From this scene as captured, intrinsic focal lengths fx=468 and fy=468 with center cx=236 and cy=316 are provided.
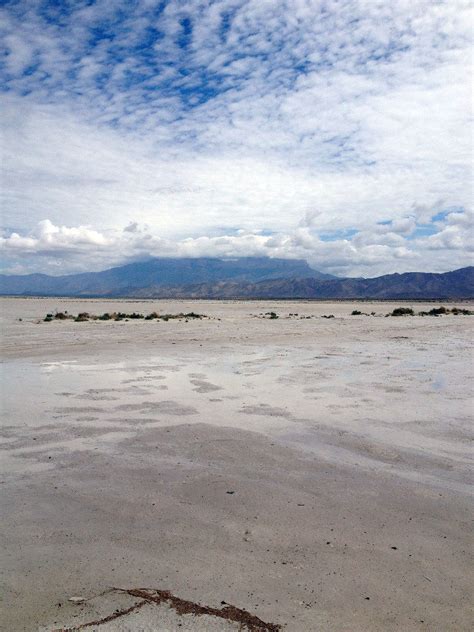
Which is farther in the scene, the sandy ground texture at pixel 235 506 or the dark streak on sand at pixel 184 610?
the sandy ground texture at pixel 235 506

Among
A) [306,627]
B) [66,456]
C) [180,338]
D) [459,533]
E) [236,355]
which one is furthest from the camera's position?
[180,338]

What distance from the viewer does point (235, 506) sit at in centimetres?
510

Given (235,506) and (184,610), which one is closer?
(184,610)

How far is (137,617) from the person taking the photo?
3.36m

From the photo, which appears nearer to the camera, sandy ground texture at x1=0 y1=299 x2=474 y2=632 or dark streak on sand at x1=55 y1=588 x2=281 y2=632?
dark streak on sand at x1=55 y1=588 x2=281 y2=632

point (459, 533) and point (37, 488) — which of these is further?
point (37, 488)

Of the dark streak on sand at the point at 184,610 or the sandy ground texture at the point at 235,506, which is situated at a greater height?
the sandy ground texture at the point at 235,506

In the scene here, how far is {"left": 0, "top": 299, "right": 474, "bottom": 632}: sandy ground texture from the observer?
11.6 ft

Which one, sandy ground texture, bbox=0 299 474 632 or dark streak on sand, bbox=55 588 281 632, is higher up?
sandy ground texture, bbox=0 299 474 632

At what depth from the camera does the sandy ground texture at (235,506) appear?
3523 mm

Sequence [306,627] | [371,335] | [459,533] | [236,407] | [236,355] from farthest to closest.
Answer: [371,335], [236,355], [236,407], [459,533], [306,627]

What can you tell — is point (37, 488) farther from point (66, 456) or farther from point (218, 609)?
point (218, 609)

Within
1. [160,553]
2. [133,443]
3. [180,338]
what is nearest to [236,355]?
[180,338]

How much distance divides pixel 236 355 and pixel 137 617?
14173 millimetres
